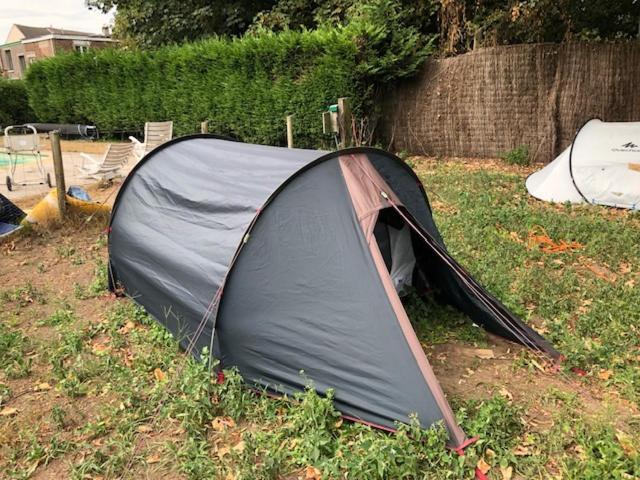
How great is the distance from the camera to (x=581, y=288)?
15.7 ft

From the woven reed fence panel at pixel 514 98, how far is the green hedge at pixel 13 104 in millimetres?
15449

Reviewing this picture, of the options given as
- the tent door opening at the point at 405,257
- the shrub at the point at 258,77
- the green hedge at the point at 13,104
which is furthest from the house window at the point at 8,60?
the tent door opening at the point at 405,257

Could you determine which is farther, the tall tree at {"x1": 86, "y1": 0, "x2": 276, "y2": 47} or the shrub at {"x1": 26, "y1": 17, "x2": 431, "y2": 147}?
the tall tree at {"x1": 86, "y1": 0, "x2": 276, "y2": 47}

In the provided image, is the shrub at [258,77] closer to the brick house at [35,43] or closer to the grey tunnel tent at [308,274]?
the grey tunnel tent at [308,274]

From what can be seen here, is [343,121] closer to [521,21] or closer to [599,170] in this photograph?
[599,170]

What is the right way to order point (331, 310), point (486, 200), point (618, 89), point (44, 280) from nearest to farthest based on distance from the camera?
point (331, 310) → point (44, 280) → point (486, 200) → point (618, 89)

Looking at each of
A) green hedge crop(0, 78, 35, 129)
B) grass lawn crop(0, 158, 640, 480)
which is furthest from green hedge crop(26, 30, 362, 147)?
grass lawn crop(0, 158, 640, 480)

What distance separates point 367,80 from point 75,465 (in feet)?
32.3

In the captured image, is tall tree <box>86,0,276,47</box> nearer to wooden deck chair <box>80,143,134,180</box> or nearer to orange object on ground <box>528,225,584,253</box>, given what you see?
wooden deck chair <box>80,143,134,180</box>

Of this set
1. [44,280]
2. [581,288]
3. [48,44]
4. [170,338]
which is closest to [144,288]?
[170,338]

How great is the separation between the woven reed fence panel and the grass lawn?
4.93 meters

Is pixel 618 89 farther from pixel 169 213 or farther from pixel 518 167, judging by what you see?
pixel 169 213

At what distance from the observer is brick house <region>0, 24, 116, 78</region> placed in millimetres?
41812

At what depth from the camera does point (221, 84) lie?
12.3 metres
